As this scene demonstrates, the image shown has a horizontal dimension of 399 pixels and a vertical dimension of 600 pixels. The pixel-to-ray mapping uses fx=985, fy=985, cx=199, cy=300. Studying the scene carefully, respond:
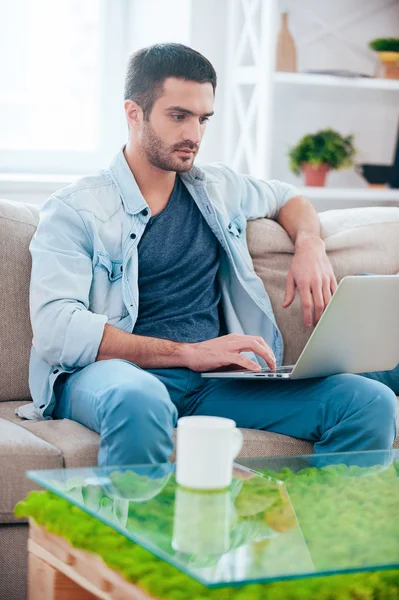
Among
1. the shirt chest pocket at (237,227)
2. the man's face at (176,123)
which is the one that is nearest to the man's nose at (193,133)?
the man's face at (176,123)

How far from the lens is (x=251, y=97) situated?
12.0 ft

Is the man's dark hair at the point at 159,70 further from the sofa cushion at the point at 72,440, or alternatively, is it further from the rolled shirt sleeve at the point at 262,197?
the sofa cushion at the point at 72,440

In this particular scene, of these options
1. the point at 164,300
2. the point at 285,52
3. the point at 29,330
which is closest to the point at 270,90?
the point at 285,52

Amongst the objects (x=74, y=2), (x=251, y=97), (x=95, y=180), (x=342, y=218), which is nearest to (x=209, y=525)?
(x=95, y=180)

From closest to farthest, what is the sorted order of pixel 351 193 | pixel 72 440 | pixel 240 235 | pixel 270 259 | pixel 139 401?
pixel 139 401 < pixel 72 440 < pixel 240 235 < pixel 270 259 < pixel 351 193

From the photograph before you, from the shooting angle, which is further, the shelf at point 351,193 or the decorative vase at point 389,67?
the decorative vase at point 389,67

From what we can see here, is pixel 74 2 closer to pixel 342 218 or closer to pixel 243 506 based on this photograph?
pixel 342 218

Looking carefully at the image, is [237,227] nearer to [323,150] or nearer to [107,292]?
[107,292]

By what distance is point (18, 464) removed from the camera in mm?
1919

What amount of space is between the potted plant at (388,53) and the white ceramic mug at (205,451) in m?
2.58

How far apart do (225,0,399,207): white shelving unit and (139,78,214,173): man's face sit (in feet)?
3.88

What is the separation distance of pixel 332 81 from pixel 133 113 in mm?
1452

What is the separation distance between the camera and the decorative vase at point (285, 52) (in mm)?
3635

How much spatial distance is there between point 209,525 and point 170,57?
51.7 inches
